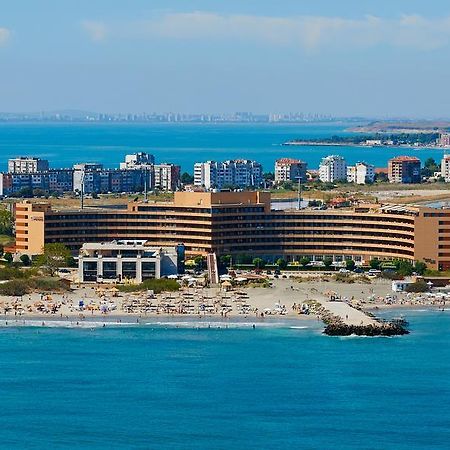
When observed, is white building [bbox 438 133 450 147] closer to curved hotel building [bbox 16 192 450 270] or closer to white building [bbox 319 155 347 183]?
white building [bbox 319 155 347 183]

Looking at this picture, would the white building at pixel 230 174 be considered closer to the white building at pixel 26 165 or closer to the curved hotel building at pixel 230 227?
the white building at pixel 26 165

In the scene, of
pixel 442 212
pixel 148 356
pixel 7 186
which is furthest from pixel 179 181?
pixel 148 356

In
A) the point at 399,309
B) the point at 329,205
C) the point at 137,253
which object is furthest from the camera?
the point at 329,205

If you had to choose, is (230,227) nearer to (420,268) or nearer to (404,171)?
(420,268)

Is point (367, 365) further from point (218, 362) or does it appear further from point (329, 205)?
point (329, 205)

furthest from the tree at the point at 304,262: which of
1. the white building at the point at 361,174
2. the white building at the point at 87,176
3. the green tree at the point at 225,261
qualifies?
the white building at the point at 361,174

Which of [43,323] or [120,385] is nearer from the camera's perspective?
[120,385]

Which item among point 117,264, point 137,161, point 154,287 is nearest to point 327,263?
point 117,264
